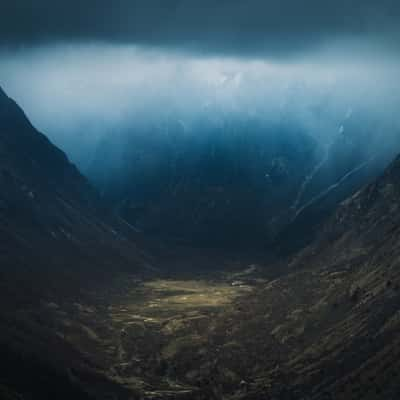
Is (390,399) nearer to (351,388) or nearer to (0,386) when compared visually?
(351,388)

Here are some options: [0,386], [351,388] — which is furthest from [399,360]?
[0,386]

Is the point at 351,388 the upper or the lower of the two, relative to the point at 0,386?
lower

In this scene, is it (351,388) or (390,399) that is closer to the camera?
(390,399)

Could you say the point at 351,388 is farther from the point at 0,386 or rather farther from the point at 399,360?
the point at 0,386

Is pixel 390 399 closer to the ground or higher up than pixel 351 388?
closer to the ground

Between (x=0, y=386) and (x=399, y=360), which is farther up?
(x=0, y=386)

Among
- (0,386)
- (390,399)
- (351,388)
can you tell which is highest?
(0,386)

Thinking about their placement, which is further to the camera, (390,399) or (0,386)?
(0,386)
